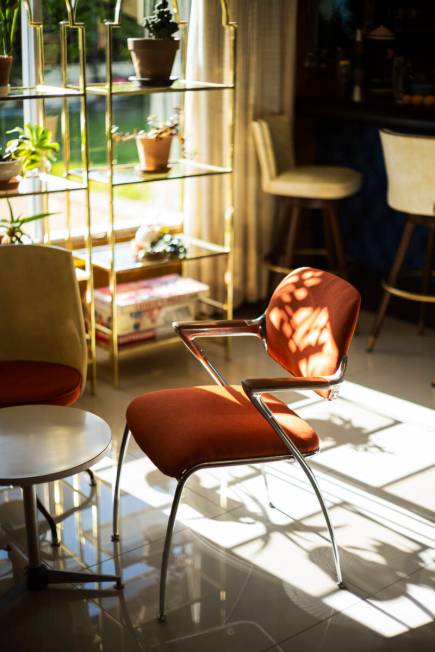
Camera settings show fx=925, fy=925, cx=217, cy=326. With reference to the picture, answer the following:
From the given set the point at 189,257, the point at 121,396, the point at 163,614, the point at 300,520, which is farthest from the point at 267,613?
the point at 189,257

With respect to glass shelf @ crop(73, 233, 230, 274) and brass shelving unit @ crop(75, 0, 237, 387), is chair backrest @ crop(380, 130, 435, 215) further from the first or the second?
glass shelf @ crop(73, 233, 230, 274)

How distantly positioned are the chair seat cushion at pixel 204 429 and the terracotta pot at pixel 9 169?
4.44 ft

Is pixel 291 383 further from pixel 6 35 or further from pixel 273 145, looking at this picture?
pixel 273 145

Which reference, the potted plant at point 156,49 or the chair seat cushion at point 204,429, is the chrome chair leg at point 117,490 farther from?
the potted plant at point 156,49

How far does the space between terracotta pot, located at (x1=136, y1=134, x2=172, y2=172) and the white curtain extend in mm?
315

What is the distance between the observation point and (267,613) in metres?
2.67

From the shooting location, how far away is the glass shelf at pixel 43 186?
3848 millimetres

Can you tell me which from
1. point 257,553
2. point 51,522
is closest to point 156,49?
point 51,522

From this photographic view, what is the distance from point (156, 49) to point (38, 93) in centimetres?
55

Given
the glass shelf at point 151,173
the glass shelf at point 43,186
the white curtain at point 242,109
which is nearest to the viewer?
the glass shelf at point 43,186

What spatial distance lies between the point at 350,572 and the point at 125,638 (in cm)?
75

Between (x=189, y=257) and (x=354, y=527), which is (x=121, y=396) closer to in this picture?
(x=189, y=257)

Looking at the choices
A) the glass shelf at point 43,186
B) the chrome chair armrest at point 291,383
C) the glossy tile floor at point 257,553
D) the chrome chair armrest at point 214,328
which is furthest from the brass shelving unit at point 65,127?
the chrome chair armrest at point 291,383

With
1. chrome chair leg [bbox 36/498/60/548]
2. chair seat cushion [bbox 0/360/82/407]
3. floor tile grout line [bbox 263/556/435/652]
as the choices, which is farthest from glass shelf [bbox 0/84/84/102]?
floor tile grout line [bbox 263/556/435/652]
